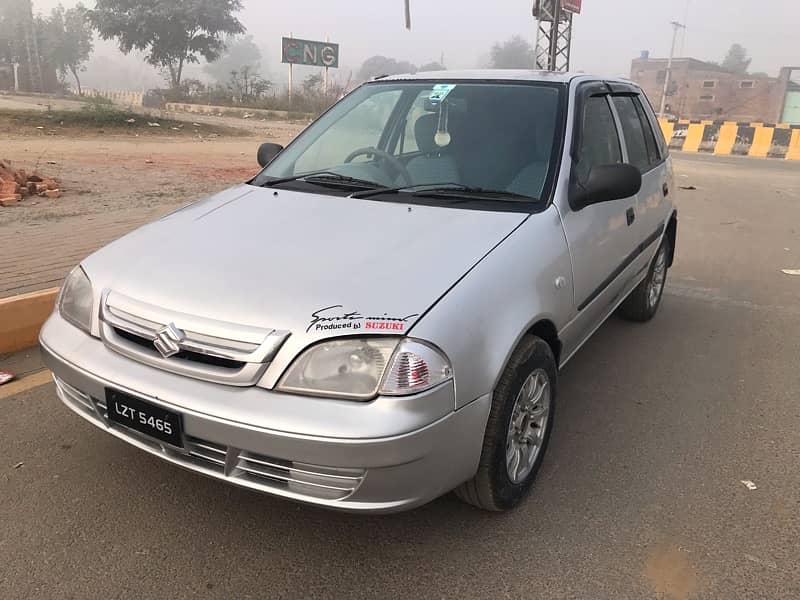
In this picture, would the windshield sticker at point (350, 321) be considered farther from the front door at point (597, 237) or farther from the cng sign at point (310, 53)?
the cng sign at point (310, 53)

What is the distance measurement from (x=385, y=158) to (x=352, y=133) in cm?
47

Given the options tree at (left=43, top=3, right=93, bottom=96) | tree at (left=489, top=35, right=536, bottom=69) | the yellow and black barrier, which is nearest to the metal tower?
the yellow and black barrier

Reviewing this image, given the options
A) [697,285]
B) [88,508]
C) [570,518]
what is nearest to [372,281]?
[570,518]

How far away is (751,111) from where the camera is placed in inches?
2562

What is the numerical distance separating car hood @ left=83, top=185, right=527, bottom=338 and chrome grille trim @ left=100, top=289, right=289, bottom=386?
31mm

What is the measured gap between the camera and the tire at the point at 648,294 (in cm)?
469

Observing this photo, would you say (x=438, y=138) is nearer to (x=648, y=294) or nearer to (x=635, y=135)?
(x=635, y=135)

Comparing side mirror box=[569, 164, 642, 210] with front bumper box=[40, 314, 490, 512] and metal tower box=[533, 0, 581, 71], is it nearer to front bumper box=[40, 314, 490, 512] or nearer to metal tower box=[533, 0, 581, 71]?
front bumper box=[40, 314, 490, 512]

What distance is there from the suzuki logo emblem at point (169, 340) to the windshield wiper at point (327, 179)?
1286 millimetres

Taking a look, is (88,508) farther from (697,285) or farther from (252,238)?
(697,285)

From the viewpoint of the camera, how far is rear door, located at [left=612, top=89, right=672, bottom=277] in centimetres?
400

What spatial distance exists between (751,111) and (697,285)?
69.6 meters

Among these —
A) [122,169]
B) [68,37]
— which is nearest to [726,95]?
[68,37]

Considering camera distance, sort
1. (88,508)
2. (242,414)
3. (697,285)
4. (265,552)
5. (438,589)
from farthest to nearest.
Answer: (697,285), (88,508), (265,552), (438,589), (242,414)
